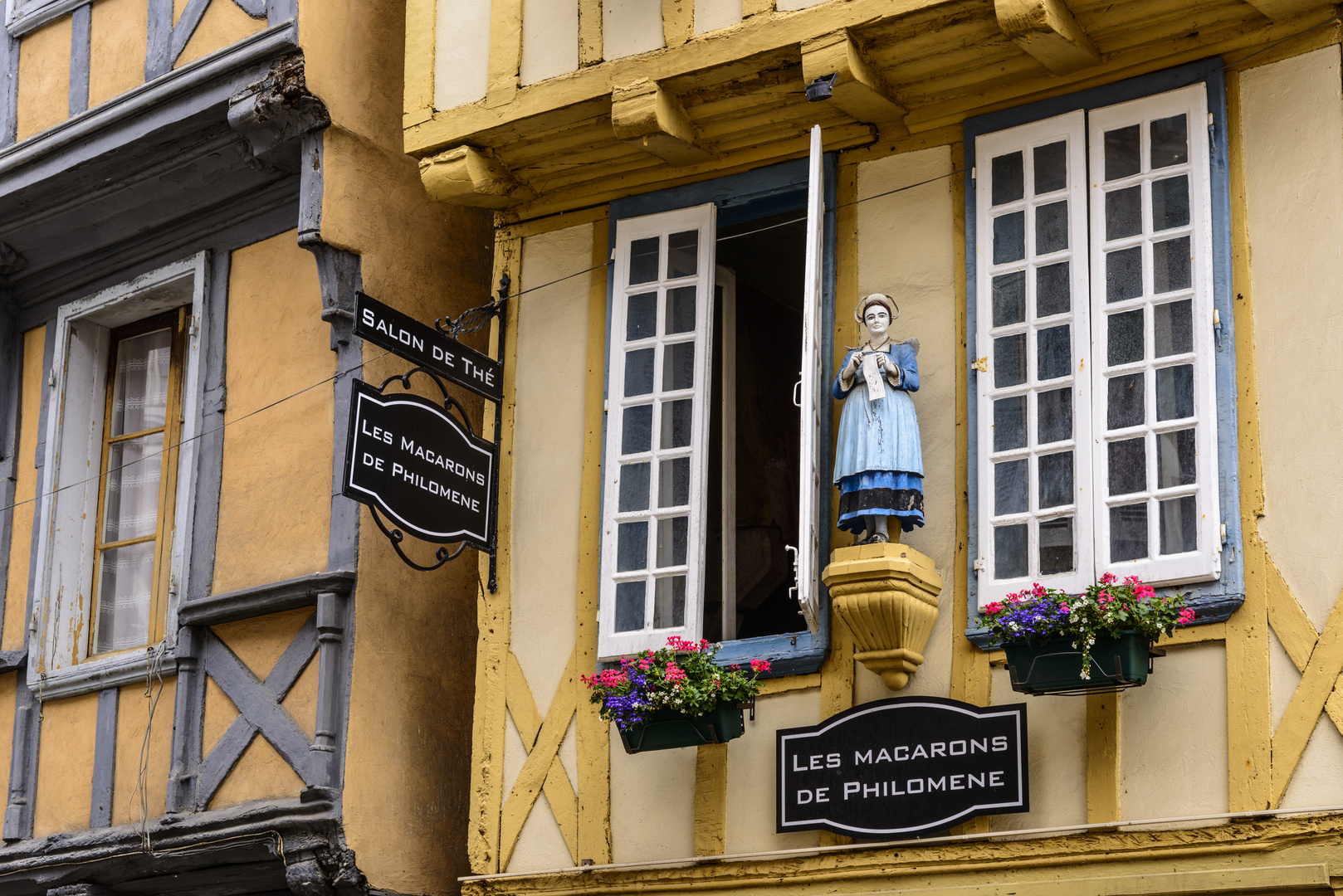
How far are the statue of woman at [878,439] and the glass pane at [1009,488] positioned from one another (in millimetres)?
288

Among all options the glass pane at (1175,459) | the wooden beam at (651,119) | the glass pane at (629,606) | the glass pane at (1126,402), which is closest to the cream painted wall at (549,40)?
the wooden beam at (651,119)

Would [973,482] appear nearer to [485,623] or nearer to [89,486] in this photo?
[485,623]

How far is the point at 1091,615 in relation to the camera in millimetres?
6145

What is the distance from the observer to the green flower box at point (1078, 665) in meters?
6.14

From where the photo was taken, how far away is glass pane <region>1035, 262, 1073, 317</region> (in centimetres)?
695

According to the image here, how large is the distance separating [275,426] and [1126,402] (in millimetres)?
4302

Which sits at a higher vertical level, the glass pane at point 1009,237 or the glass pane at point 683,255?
the glass pane at point 683,255

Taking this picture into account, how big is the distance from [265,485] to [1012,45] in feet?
13.7

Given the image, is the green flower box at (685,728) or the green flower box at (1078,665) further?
the green flower box at (685,728)

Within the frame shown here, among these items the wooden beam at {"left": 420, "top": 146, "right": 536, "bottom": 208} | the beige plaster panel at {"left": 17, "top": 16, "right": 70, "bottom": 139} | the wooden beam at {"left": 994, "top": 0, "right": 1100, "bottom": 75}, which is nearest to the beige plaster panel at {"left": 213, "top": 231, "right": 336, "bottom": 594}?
the wooden beam at {"left": 420, "top": 146, "right": 536, "bottom": 208}

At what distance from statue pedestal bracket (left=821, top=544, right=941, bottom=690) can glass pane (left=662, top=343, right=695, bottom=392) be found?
131 centimetres

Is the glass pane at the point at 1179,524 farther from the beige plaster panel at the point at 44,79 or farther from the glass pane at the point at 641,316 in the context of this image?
the beige plaster panel at the point at 44,79

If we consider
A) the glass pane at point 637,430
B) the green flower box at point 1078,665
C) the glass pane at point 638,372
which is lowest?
the green flower box at point 1078,665

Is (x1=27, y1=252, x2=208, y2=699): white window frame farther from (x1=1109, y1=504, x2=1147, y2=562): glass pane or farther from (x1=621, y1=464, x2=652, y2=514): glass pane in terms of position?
(x1=1109, y1=504, x2=1147, y2=562): glass pane
